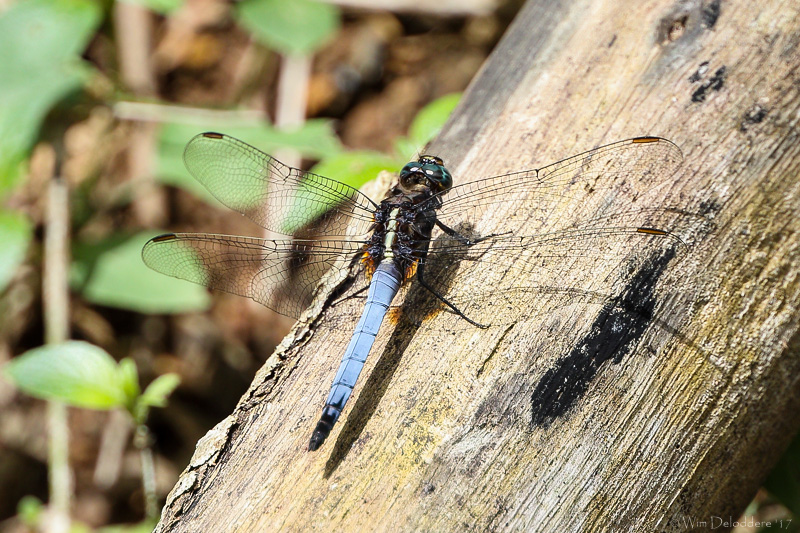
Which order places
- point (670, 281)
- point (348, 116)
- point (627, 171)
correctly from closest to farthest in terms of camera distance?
point (670, 281) < point (627, 171) < point (348, 116)

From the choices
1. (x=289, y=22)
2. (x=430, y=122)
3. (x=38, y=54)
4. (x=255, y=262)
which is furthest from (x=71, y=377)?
(x=289, y=22)

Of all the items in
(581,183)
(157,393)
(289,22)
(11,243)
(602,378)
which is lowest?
(602,378)

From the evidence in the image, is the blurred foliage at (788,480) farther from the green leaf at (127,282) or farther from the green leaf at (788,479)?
the green leaf at (127,282)

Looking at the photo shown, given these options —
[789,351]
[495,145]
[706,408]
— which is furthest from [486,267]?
[789,351]

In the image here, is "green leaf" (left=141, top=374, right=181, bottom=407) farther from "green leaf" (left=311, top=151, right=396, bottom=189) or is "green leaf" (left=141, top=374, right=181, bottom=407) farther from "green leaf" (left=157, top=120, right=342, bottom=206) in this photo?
"green leaf" (left=157, top=120, right=342, bottom=206)

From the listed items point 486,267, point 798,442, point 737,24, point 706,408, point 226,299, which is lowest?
point 798,442

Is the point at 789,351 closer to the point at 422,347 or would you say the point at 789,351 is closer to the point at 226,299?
the point at 422,347

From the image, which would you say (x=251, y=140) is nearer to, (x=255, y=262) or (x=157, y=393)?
(x=255, y=262)
